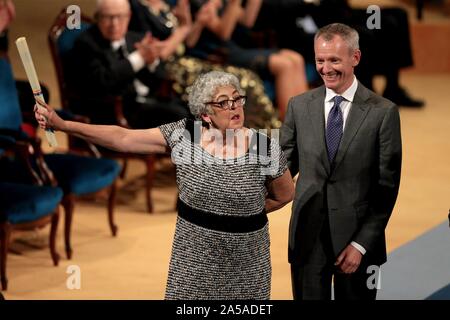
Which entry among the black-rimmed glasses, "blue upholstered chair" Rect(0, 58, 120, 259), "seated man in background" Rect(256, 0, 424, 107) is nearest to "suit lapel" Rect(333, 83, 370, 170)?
the black-rimmed glasses

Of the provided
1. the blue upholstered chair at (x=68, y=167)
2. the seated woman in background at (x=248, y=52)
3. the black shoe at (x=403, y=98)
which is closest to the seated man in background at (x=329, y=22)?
the black shoe at (x=403, y=98)

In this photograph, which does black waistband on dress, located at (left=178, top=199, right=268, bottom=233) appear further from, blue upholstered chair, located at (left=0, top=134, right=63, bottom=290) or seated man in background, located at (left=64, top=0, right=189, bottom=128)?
seated man in background, located at (left=64, top=0, right=189, bottom=128)

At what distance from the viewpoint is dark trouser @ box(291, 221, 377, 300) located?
398cm

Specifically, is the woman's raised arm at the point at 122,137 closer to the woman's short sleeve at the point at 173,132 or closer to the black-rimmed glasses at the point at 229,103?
the woman's short sleeve at the point at 173,132

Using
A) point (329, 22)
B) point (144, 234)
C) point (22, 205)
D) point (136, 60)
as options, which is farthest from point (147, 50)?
point (329, 22)

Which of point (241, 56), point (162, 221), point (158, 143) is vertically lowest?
point (162, 221)

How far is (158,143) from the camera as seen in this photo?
12.4 ft

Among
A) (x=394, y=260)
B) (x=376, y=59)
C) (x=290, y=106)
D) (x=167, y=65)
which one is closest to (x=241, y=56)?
(x=167, y=65)

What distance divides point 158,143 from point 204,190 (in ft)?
0.77

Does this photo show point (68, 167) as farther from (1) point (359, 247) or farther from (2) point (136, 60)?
(1) point (359, 247)

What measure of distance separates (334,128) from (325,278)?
53 centimetres

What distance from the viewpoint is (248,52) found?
879 cm

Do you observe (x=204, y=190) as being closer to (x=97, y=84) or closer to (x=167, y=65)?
(x=97, y=84)
